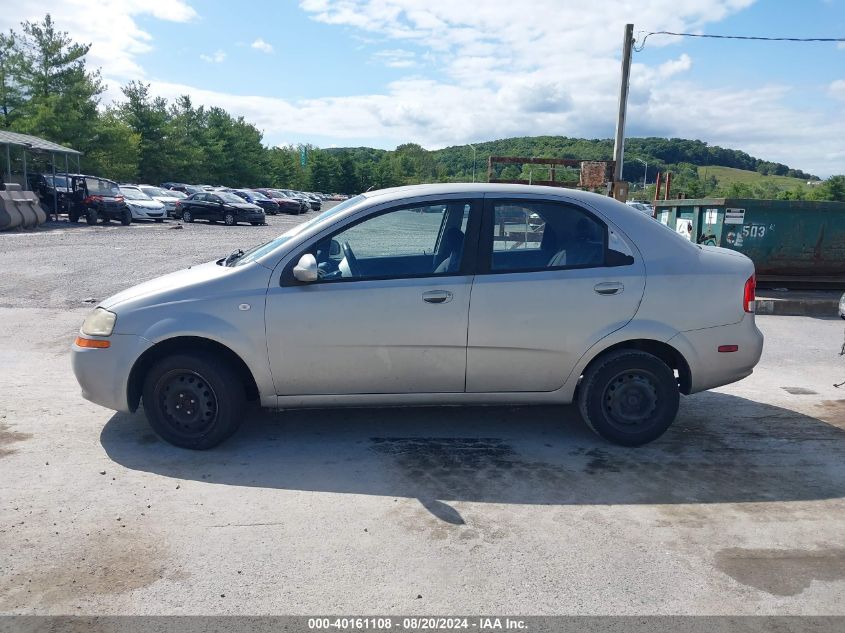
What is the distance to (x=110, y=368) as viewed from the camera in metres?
4.41

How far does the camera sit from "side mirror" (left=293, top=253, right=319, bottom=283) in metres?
4.28

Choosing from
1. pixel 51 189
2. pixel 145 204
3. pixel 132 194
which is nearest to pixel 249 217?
pixel 145 204

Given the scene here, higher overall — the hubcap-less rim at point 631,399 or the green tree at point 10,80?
the green tree at point 10,80

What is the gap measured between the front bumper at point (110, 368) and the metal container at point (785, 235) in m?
9.48

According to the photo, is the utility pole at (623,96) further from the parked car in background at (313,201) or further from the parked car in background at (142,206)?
the parked car in background at (313,201)

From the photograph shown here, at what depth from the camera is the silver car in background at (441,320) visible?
4375mm

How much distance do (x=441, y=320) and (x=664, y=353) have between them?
1658 mm

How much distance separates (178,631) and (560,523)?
6.44 ft

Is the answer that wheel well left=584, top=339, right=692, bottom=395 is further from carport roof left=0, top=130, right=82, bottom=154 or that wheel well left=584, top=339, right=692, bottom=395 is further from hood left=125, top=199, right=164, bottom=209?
hood left=125, top=199, right=164, bottom=209

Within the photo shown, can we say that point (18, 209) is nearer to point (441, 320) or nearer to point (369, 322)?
point (369, 322)

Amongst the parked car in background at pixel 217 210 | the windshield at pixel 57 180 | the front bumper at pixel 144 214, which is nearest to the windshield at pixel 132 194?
the front bumper at pixel 144 214

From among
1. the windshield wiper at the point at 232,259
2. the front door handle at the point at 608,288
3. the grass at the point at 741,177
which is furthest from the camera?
the grass at the point at 741,177

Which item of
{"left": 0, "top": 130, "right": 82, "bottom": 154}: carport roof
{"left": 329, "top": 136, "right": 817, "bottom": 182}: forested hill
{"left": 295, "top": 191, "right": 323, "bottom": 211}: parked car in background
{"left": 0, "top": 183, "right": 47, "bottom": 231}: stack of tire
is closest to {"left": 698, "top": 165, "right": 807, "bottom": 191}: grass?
{"left": 329, "top": 136, "right": 817, "bottom": 182}: forested hill

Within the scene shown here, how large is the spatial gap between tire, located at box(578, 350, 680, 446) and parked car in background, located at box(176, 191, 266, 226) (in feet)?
96.0
